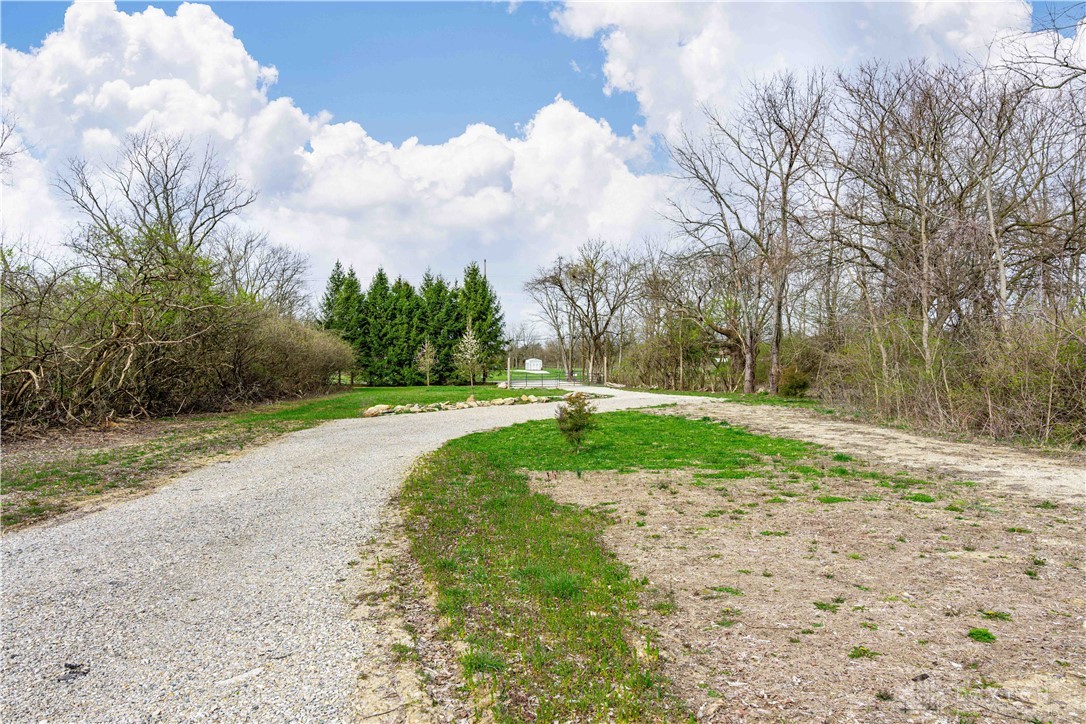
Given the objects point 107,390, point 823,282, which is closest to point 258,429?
point 107,390

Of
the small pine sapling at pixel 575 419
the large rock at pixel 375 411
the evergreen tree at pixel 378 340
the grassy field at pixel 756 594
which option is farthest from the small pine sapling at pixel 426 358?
the grassy field at pixel 756 594

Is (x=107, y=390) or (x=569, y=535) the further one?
(x=107, y=390)

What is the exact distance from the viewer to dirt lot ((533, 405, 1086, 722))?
8.68ft

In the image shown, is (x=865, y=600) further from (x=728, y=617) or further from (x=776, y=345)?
(x=776, y=345)

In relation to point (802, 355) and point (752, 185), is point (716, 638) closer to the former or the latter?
point (802, 355)

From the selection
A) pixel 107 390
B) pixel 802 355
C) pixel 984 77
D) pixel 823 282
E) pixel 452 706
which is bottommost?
pixel 452 706

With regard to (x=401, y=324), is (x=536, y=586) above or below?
below

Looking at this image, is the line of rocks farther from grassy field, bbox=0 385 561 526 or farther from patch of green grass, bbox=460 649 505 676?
patch of green grass, bbox=460 649 505 676

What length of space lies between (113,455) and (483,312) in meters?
30.3

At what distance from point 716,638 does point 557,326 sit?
128 ft

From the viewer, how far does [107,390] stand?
1331 cm

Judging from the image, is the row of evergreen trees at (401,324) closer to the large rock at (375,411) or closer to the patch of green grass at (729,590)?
the large rock at (375,411)

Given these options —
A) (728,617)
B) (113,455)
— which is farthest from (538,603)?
(113,455)

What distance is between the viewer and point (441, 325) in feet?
125
